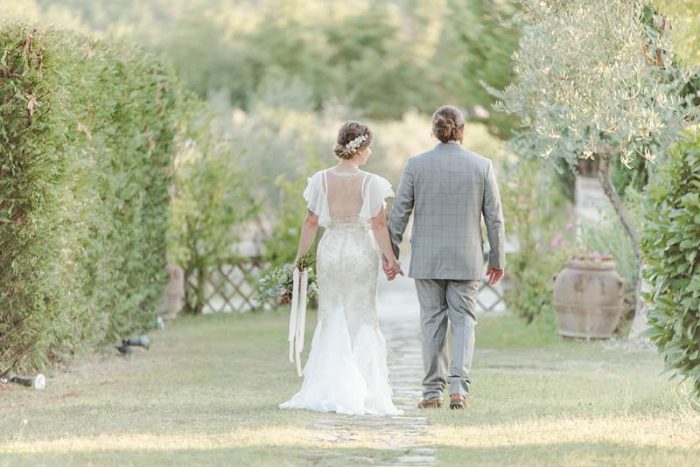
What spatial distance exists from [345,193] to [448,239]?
742 millimetres

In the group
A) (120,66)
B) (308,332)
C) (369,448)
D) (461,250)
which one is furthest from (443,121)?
(308,332)

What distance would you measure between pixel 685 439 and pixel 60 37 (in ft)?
17.4

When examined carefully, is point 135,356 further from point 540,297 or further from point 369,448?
point 369,448

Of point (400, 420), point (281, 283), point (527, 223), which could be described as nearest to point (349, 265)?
point (281, 283)

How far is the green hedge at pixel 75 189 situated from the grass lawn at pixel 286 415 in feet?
1.55

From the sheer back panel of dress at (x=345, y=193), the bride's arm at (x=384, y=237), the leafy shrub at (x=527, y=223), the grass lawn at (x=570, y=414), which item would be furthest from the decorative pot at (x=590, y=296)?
the sheer back panel of dress at (x=345, y=193)

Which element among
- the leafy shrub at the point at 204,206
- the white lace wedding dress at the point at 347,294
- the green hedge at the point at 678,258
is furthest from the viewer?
the leafy shrub at the point at 204,206

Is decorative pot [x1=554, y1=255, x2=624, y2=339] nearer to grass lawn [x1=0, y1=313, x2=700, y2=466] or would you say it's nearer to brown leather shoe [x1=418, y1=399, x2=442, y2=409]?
grass lawn [x1=0, y1=313, x2=700, y2=466]

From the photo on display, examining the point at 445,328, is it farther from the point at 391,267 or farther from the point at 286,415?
the point at 286,415

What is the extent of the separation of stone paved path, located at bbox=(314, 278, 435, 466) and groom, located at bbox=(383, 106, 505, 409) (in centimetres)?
37

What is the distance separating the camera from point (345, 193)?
9750 mm

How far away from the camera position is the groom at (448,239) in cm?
966

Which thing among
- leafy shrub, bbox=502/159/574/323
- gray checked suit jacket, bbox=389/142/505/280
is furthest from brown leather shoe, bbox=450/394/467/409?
leafy shrub, bbox=502/159/574/323

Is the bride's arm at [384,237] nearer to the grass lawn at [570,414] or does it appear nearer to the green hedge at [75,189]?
the grass lawn at [570,414]
